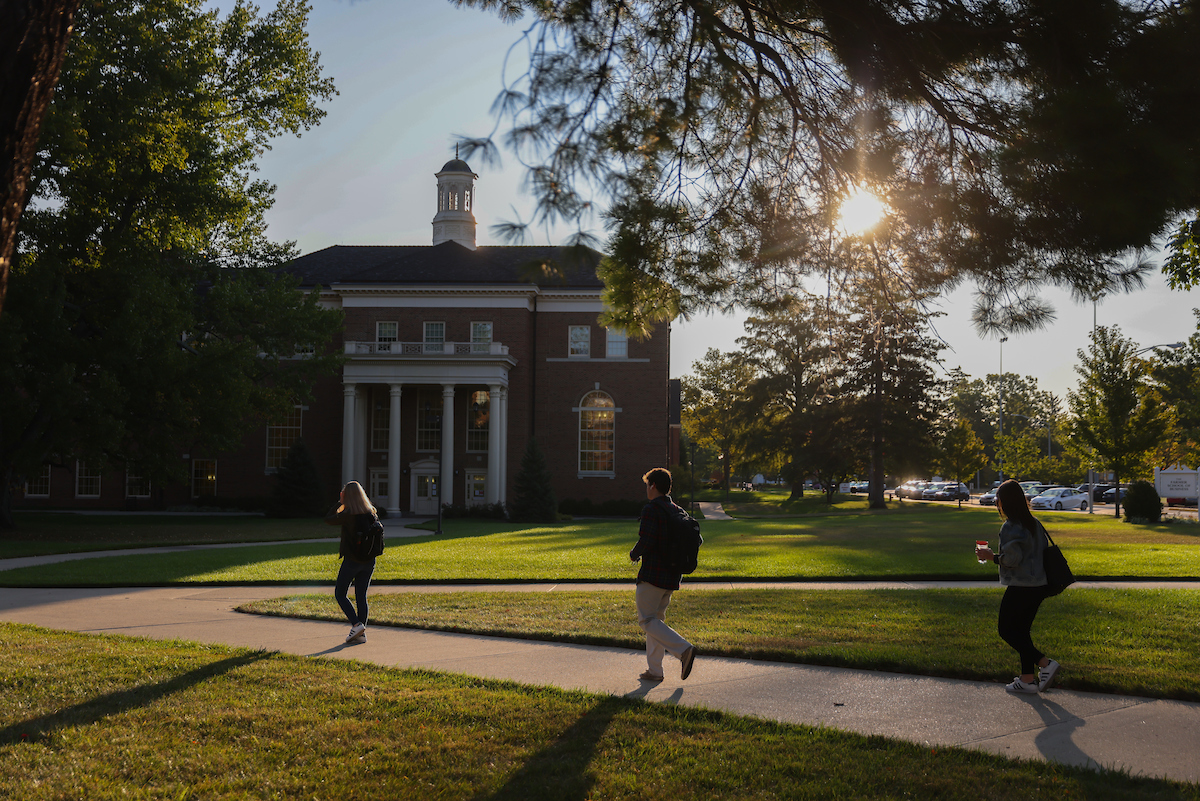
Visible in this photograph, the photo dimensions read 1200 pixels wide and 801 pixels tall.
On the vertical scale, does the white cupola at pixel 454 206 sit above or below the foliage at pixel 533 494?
above

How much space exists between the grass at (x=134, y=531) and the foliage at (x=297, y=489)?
1045 mm

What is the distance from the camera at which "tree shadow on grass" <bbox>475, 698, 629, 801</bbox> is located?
15.2 feet

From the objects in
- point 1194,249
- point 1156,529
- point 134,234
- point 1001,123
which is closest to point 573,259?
point 1001,123

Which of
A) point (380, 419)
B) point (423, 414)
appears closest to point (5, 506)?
point (380, 419)

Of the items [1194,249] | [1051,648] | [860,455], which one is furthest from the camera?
[860,455]

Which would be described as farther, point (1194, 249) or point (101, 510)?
point (101, 510)

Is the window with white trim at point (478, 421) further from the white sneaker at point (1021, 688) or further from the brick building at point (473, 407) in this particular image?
the white sneaker at point (1021, 688)

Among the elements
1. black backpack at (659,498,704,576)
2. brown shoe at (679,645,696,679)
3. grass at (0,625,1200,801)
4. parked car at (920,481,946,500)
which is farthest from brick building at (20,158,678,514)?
parked car at (920,481,946,500)

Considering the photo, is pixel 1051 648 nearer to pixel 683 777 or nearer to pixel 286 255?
pixel 683 777

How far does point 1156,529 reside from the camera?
29312mm

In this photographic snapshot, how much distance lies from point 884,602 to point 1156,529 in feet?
75.2

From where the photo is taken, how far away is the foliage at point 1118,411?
119 feet

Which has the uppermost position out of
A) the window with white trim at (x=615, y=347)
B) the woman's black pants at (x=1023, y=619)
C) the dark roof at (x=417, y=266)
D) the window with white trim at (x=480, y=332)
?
the dark roof at (x=417, y=266)

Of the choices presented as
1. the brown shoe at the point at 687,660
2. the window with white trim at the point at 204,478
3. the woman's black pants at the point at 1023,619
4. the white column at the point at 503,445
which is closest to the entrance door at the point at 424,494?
the white column at the point at 503,445
